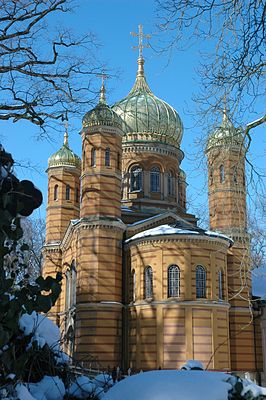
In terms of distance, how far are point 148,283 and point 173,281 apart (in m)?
1.32

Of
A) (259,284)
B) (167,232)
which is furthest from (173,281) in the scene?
(259,284)

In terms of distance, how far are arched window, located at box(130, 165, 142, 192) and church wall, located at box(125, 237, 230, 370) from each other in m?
6.50

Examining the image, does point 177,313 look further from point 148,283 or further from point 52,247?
point 52,247

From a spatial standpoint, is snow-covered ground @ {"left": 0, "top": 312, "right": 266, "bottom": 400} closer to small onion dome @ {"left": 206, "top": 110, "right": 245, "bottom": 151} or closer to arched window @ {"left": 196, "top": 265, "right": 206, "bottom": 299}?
small onion dome @ {"left": 206, "top": 110, "right": 245, "bottom": 151}

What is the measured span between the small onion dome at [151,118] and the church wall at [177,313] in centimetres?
924

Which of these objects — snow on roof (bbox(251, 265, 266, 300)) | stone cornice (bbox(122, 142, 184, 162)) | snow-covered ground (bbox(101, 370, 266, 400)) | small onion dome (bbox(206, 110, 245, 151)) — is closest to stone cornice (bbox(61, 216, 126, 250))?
stone cornice (bbox(122, 142, 184, 162))

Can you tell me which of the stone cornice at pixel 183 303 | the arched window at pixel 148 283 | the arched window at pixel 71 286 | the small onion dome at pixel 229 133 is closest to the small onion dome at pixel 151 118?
the arched window at pixel 71 286

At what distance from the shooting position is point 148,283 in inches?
979

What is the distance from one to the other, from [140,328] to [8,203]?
69.9 feet

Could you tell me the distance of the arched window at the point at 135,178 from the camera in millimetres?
31156

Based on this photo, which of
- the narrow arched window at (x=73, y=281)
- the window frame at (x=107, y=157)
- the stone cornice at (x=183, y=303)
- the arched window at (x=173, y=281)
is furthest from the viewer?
the narrow arched window at (x=73, y=281)

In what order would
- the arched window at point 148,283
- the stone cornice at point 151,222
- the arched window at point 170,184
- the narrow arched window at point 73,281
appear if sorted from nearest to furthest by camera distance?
1. the arched window at point 148,283
2. the stone cornice at point 151,222
3. the narrow arched window at point 73,281
4. the arched window at point 170,184

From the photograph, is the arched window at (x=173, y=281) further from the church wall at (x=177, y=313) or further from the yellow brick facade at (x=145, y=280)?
Answer: the church wall at (x=177, y=313)

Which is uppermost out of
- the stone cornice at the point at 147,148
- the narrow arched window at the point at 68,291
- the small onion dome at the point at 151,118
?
the small onion dome at the point at 151,118
